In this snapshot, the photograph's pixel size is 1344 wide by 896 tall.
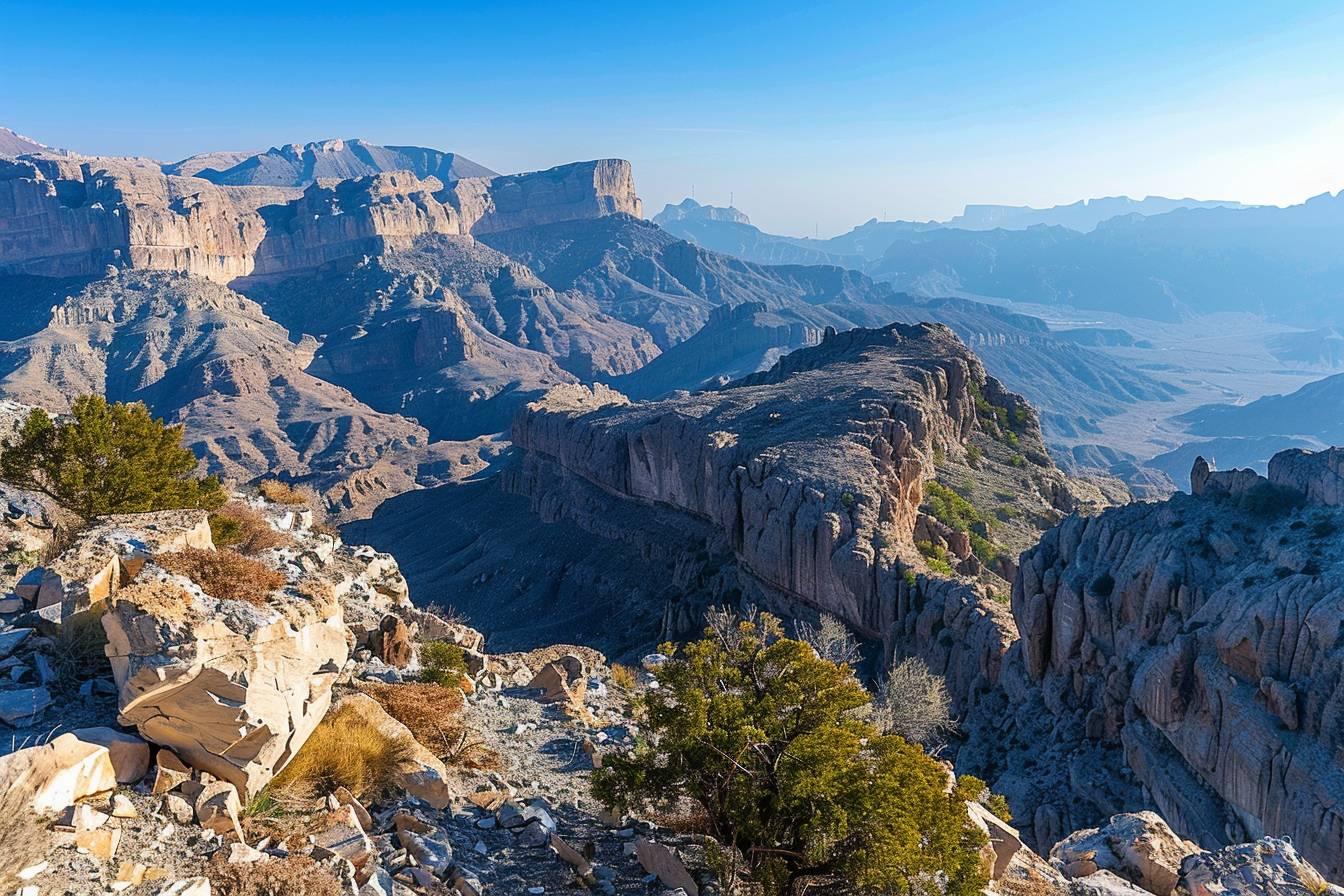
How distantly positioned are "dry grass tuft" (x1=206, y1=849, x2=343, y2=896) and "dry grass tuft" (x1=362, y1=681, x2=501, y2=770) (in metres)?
6.37

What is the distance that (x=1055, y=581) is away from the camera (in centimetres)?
3114

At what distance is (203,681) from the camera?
1166 cm

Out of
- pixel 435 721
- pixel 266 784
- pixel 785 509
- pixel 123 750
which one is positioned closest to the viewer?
pixel 123 750

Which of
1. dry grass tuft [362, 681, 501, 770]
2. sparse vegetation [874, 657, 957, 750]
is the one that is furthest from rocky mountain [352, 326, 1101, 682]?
dry grass tuft [362, 681, 501, 770]

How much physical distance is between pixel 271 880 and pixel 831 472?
3720 cm

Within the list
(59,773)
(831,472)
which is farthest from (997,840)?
(831,472)

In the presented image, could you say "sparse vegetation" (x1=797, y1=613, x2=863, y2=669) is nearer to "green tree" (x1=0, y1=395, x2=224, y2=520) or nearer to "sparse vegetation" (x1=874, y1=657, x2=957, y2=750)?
"sparse vegetation" (x1=874, y1=657, x2=957, y2=750)

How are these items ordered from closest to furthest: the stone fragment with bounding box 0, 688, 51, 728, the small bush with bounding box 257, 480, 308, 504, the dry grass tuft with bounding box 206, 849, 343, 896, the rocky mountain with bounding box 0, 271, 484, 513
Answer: the dry grass tuft with bounding box 206, 849, 343, 896 < the stone fragment with bounding box 0, 688, 51, 728 < the small bush with bounding box 257, 480, 308, 504 < the rocky mountain with bounding box 0, 271, 484, 513

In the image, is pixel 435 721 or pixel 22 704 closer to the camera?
pixel 22 704

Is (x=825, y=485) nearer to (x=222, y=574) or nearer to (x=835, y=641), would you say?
(x=835, y=641)

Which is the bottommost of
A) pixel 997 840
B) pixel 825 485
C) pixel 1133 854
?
pixel 1133 854

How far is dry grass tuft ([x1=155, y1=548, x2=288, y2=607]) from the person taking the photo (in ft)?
45.0

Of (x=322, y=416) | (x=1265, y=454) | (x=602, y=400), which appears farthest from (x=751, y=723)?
(x=1265, y=454)

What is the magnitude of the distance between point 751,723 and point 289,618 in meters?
7.22
